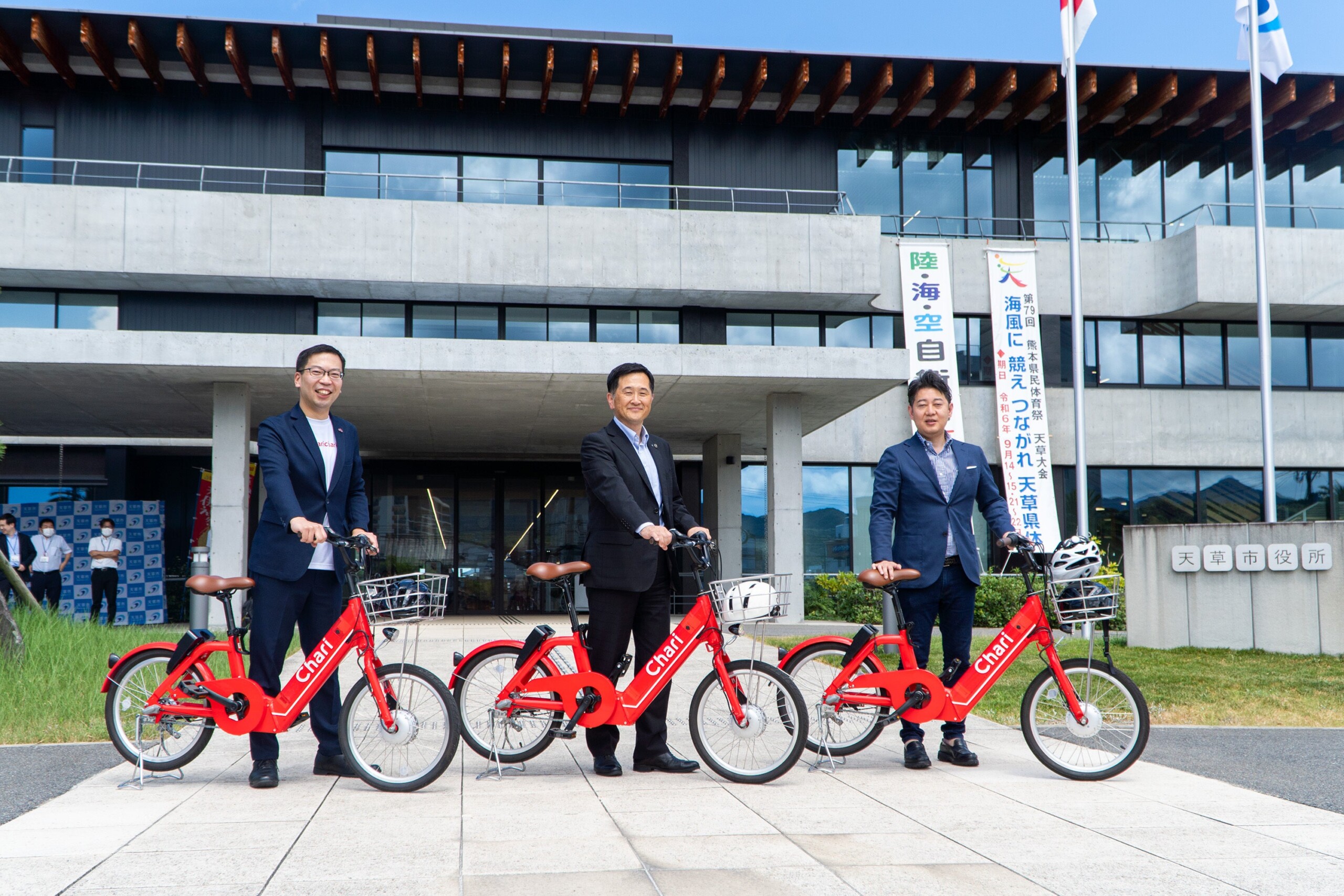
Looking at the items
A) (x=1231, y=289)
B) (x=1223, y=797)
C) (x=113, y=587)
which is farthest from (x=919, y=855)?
(x=1231, y=289)

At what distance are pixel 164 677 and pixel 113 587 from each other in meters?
12.7

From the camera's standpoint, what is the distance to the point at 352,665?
10742 millimetres

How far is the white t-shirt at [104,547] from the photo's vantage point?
1611 cm

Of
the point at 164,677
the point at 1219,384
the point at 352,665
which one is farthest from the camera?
the point at 1219,384

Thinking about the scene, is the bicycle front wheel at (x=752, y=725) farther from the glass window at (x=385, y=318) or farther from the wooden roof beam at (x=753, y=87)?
the wooden roof beam at (x=753, y=87)

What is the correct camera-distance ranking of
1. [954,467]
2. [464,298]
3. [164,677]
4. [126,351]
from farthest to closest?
[464,298] < [126,351] < [954,467] < [164,677]

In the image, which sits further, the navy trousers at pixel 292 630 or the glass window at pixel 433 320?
the glass window at pixel 433 320

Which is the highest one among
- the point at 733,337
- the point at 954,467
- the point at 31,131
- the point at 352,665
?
the point at 31,131

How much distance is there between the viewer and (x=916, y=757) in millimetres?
5637

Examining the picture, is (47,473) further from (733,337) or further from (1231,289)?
(1231,289)

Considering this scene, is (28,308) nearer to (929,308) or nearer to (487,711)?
(929,308)

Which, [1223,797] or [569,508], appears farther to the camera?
[569,508]

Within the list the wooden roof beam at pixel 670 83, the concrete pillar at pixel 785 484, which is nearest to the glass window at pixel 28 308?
the wooden roof beam at pixel 670 83

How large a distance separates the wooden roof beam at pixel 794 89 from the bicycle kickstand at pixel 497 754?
1742 centimetres
